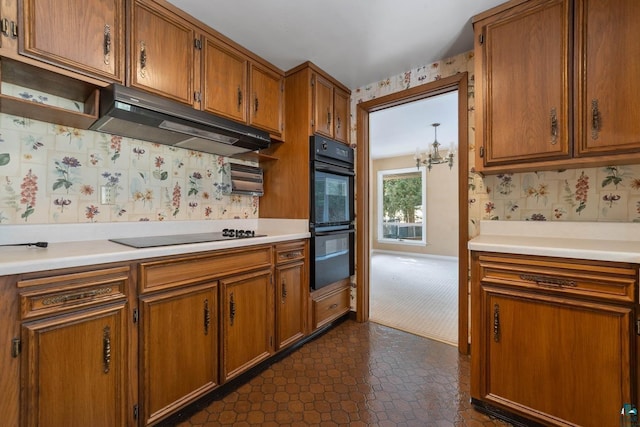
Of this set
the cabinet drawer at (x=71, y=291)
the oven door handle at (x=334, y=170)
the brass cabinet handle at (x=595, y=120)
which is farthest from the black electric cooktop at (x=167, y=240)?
the brass cabinet handle at (x=595, y=120)

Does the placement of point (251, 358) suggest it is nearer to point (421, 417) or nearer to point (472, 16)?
point (421, 417)

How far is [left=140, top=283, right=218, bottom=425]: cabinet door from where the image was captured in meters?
1.25

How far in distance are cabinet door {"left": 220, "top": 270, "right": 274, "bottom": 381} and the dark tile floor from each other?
170 millimetres

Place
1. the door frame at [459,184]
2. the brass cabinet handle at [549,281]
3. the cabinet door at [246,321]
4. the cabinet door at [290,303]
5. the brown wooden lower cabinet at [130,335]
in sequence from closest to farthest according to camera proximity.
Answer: the brown wooden lower cabinet at [130,335], the brass cabinet handle at [549,281], the cabinet door at [246,321], the cabinet door at [290,303], the door frame at [459,184]

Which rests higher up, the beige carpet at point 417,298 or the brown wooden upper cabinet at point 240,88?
the brown wooden upper cabinet at point 240,88

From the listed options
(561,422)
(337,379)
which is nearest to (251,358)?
(337,379)

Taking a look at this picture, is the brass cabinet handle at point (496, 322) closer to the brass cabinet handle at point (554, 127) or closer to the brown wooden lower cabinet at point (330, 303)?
the brass cabinet handle at point (554, 127)

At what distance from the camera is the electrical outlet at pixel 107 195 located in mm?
1611

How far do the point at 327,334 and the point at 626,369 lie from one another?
183 cm

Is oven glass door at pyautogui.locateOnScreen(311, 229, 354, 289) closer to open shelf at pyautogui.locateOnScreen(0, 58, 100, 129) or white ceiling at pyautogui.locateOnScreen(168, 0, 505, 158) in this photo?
white ceiling at pyautogui.locateOnScreen(168, 0, 505, 158)

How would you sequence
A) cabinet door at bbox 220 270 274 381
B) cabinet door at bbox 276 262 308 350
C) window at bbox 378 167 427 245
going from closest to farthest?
cabinet door at bbox 220 270 274 381 → cabinet door at bbox 276 262 308 350 → window at bbox 378 167 427 245

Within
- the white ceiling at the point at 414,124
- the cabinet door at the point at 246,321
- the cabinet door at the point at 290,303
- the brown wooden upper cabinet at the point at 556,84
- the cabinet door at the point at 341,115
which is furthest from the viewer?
the white ceiling at the point at 414,124

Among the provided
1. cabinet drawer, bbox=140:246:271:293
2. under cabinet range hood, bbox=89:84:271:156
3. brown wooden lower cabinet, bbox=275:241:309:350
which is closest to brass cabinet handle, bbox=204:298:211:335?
cabinet drawer, bbox=140:246:271:293

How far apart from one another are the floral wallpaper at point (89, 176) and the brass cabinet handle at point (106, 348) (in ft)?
2.54
